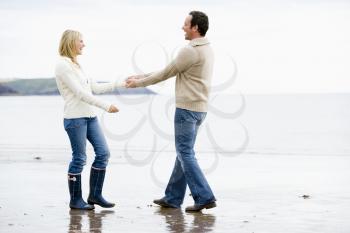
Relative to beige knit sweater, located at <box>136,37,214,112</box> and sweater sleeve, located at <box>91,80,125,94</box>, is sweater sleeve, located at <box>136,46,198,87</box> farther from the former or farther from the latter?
sweater sleeve, located at <box>91,80,125,94</box>

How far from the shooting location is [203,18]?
838 cm

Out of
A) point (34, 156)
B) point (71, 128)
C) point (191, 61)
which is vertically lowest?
point (34, 156)

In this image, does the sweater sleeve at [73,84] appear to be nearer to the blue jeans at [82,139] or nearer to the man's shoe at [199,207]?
the blue jeans at [82,139]

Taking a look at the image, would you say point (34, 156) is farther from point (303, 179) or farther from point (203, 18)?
point (203, 18)

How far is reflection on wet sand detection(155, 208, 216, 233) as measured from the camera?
7.35 metres

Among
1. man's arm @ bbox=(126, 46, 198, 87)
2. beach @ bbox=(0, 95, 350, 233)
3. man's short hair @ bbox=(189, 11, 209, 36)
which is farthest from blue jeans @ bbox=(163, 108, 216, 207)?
man's short hair @ bbox=(189, 11, 209, 36)

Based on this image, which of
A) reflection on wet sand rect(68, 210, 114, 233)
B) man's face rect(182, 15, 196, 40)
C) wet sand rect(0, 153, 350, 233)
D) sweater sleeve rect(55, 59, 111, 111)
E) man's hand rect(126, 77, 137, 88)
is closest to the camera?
reflection on wet sand rect(68, 210, 114, 233)

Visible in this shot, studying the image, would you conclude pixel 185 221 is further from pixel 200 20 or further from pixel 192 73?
pixel 200 20

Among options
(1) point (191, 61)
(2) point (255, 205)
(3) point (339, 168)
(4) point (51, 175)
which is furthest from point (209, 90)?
(3) point (339, 168)

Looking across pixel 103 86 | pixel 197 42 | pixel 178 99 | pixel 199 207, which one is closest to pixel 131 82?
pixel 103 86

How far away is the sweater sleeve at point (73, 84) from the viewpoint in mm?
8266

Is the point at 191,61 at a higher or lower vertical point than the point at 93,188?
higher

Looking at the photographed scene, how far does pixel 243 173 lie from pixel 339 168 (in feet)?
7.07

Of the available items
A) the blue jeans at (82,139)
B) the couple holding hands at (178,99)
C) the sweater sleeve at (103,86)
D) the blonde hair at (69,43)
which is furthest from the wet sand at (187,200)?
the blonde hair at (69,43)
